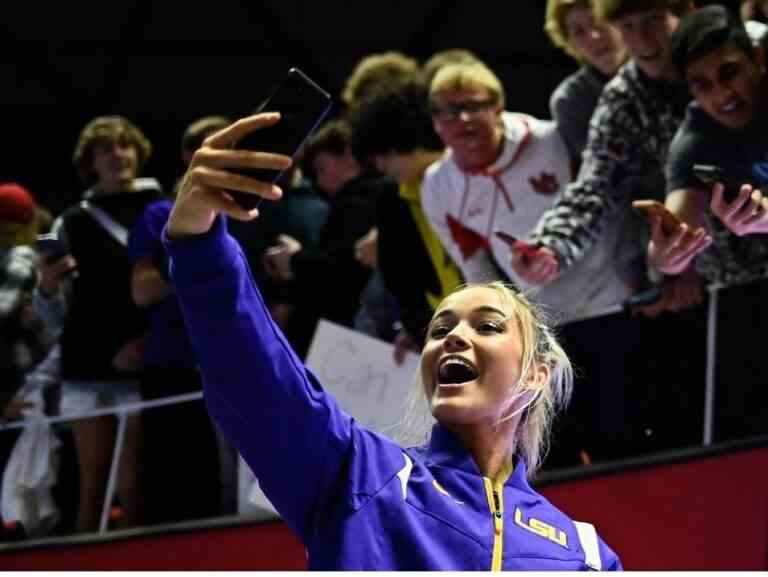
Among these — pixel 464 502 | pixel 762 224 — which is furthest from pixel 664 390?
pixel 464 502

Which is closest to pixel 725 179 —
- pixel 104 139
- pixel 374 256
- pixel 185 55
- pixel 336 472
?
pixel 336 472

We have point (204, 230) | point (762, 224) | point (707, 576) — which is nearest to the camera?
point (707, 576)

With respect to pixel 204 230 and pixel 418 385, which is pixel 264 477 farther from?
pixel 418 385

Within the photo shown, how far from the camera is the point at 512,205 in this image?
14.3ft

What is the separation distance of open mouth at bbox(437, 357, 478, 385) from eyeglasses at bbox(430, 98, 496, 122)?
5.94 feet

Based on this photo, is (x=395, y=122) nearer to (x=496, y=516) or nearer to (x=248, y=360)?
(x=496, y=516)

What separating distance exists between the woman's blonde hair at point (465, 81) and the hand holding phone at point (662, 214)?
949mm

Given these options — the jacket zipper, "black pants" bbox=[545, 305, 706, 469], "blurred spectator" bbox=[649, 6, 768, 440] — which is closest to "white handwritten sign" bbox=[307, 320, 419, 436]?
"black pants" bbox=[545, 305, 706, 469]

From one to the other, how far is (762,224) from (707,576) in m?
1.75

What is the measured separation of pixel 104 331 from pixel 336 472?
272 centimetres

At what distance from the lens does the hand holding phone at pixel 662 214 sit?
3.35 metres

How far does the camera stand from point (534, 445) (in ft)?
9.11

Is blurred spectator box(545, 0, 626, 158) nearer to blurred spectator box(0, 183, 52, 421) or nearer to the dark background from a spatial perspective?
blurred spectator box(0, 183, 52, 421)

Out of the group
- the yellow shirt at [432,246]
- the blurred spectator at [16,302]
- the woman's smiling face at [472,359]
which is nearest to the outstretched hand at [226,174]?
the woman's smiling face at [472,359]
